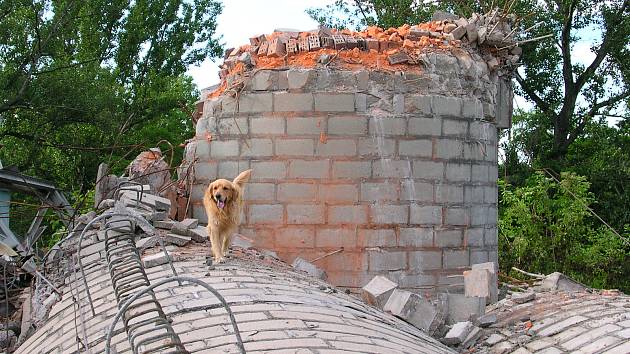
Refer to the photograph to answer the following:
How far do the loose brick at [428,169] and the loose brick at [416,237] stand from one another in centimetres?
58

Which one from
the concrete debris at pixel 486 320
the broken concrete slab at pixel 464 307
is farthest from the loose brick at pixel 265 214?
the concrete debris at pixel 486 320

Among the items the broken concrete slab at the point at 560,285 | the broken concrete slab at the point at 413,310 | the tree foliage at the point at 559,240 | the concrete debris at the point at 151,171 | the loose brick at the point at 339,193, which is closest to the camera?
the broken concrete slab at the point at 413,310

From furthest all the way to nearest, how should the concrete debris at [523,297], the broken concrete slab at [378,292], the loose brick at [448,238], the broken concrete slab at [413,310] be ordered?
the concrete debris at [523,297] < the loose brick at [448,238] < the broken concrete slab at [378,292] < the broken concrete slab at [413,310]

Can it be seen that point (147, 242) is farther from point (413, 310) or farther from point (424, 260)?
point (424, 260)

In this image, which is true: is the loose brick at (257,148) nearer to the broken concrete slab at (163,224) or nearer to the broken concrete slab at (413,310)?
the broken concrete slab at (163,224)

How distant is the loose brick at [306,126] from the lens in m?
9.15

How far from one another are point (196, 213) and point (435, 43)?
3441 millimetres

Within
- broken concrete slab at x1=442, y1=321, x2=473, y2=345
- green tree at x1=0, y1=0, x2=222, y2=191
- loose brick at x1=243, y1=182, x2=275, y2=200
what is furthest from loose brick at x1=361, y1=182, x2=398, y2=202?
green tree at x1=0, y1=0, x2=222, y2=191

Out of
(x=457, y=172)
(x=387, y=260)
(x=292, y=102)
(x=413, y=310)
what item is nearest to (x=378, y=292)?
(x=413, y=310)

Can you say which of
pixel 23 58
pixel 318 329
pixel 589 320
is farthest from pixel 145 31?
pixel 318 329

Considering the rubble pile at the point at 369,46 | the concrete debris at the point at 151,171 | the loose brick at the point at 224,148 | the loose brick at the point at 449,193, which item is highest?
the rubble pile at the point at 369,46

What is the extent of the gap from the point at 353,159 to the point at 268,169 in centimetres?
94

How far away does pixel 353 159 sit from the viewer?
30.0 feet

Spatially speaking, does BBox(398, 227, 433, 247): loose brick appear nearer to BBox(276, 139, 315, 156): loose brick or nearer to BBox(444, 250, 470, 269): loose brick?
BBox(444, 250, 470, 269): loose brick
